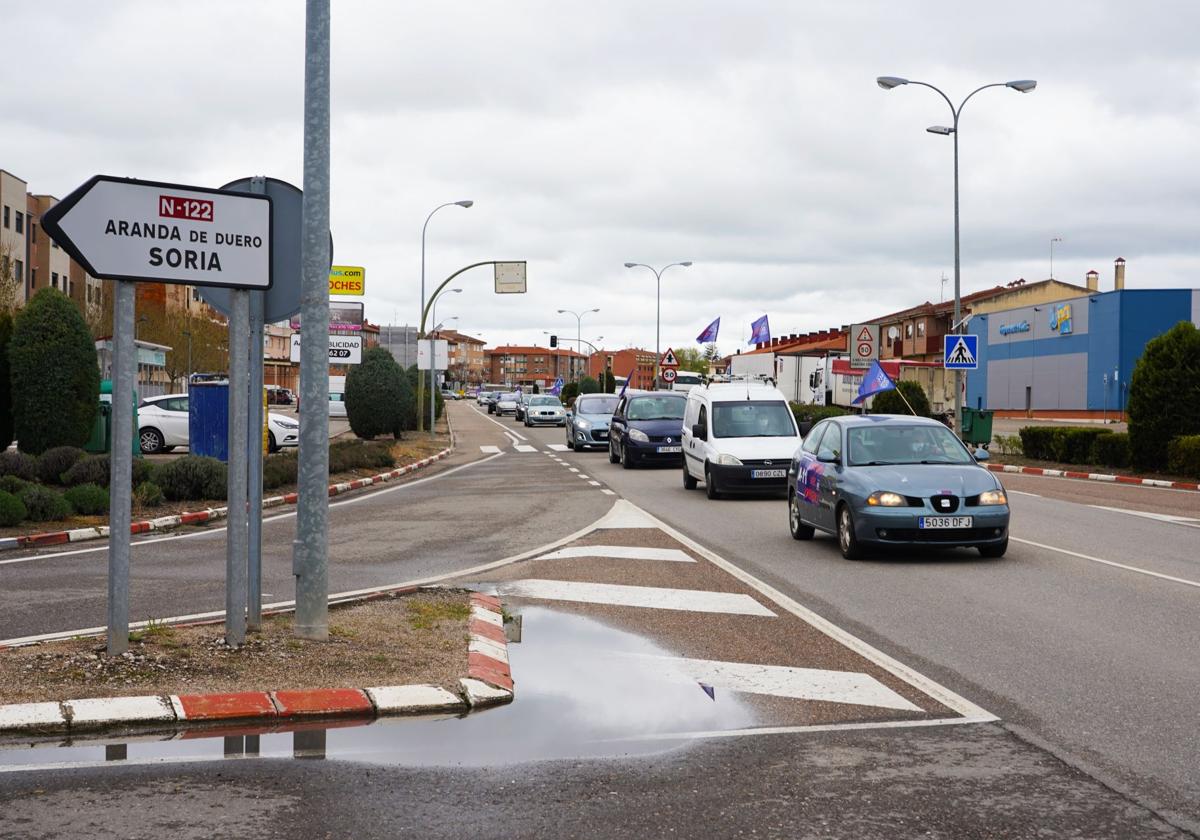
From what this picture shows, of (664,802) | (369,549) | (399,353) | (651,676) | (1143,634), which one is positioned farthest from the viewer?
(399,353)

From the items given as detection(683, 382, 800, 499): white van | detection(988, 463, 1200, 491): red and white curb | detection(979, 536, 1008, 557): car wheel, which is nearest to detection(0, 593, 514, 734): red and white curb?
detection(979, 536, 1008, 557): car wheel

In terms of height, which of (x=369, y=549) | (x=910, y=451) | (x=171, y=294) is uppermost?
(x=171, y=294)

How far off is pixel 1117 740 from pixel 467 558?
25.9ft

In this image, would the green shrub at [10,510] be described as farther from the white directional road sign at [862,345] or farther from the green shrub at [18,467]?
the white directional road sign at [862,345]

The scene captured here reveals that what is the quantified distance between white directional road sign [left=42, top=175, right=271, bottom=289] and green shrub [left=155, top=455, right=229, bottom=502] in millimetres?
12071

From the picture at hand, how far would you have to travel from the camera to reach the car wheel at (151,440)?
A: 104 feet

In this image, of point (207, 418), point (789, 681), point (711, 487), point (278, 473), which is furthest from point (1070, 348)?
point (789, 681)

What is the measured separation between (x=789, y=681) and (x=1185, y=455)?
21999 mm

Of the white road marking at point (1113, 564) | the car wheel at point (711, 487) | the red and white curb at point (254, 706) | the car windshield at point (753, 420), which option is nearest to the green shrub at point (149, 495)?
the car wheel at point (711, 487)

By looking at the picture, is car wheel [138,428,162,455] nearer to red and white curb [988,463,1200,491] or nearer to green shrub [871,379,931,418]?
red and white curb [988,463,1200,491]

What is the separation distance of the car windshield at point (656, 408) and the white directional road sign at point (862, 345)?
916 centimetres

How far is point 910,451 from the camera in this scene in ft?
43.4

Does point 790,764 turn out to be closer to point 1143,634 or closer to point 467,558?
point 1143,634

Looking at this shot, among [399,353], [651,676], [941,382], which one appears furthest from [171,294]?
[651,676]
